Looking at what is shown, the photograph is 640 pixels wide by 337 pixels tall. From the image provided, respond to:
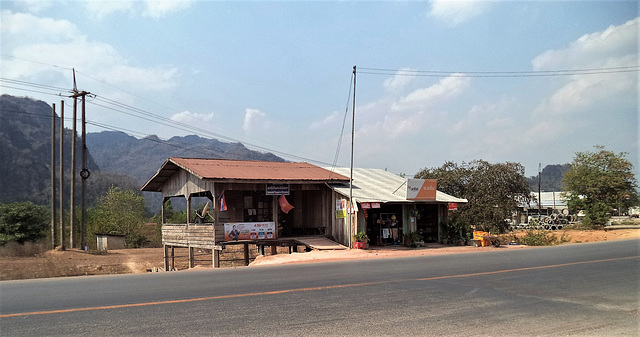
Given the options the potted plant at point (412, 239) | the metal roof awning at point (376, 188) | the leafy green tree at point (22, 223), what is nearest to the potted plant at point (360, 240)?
the metal roof awning at point (376, 188)

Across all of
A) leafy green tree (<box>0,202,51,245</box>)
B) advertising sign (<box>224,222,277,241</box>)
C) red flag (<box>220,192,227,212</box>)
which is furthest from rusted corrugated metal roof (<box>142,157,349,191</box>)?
leafy green tree (<box>0,202,51,245</box>)

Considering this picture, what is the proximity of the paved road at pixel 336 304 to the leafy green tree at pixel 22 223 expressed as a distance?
28759 millimetres

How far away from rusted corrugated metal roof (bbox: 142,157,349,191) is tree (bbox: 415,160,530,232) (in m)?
16.4

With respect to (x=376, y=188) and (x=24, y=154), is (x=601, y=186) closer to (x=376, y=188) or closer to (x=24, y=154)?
(x=376, y=188)

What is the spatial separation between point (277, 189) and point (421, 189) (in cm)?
795

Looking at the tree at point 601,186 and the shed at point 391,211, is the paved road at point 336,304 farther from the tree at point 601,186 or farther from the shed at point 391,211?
the tree at point 601,186

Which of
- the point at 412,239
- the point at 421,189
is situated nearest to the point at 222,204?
the point at 412,239

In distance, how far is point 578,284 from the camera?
38.1 feet

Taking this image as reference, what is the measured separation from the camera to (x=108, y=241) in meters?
40.3

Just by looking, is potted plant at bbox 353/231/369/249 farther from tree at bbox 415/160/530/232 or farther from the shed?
tree at bbox 415/160/530/232

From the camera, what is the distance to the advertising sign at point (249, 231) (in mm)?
25047

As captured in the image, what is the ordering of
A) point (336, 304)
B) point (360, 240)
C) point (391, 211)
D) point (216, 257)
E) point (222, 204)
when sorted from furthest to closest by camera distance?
1. point (391, 211)
2. point (216, 257)
3. point (360, 240)
4. point (222, 204)
5. point (336, 304)

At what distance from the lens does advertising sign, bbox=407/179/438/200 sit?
26984mm

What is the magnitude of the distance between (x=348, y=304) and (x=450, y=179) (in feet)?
117
